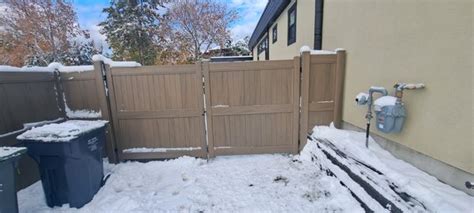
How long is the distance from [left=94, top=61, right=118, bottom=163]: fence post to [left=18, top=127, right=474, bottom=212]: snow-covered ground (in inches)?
9.2

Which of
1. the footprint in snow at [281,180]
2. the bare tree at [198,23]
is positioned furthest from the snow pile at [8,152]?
the bare tree at [198,23]

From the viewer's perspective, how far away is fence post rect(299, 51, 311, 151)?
3.64 meters

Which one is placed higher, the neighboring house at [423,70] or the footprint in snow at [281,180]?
the neighboring house at [423,70]

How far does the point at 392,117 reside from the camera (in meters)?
2.44

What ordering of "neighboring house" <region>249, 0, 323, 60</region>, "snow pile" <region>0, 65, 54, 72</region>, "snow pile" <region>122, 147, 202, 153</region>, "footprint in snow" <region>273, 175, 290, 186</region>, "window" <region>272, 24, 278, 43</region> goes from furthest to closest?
"window" <region>272, 24, 278, 43</region> < "neighboring house" <region>249, 0, 323, 60</region> < "snow pile" <region>122, 147, 202, 153</region> < "footprint in snow" <region>273, 175, 290, 186</region> < "snow pile" <region>0, 65, 54, 72</region>

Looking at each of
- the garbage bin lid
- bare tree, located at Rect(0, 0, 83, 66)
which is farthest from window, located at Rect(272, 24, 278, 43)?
bare tree, located at Rect(0, 0, 83, 66)

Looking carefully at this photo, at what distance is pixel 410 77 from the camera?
2.36 meters

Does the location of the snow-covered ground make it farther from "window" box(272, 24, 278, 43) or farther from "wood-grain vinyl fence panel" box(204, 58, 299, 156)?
"window" box(272, 24, 278, 43)

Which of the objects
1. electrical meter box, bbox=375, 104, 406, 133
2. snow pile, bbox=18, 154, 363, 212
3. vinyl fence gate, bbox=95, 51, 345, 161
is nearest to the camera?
electrical meter box, bbox=375, 104, 406, 133

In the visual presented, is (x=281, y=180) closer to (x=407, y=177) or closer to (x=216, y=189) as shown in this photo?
(x=216, y=189)

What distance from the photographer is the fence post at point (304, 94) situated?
3645mm

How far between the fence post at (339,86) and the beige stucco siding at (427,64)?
33cm

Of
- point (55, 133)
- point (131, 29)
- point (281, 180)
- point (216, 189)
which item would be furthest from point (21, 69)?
point (131, 29)

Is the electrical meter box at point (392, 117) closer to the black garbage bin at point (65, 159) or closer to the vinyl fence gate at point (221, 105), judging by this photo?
the vinyl fence gate at point (221, 105)
